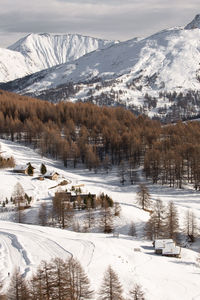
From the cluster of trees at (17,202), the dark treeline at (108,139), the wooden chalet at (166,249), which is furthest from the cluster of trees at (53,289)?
the dark treeline at (108,139)

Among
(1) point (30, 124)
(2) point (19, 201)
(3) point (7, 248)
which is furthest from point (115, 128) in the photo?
(3) point (7, 248)

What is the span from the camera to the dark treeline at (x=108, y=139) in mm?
84438

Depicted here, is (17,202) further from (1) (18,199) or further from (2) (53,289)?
(2) (53,289)

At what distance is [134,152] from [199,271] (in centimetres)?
6320

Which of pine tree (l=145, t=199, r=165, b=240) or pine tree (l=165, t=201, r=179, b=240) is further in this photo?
pine tree (l=165, t=201, r=179, b=240)

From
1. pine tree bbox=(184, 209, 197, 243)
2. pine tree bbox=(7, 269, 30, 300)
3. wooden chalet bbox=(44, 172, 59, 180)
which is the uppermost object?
pine tree bbox=(7, 269, 30, 300)

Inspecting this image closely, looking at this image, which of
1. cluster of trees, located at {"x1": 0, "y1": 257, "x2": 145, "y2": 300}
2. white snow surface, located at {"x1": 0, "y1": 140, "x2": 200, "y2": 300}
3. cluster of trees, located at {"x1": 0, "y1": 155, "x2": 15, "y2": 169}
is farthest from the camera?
cluster of trees, located at {"x1": 0, "y1": 155, "x2": 15, "y2": 169}

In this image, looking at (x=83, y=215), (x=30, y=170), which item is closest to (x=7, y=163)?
(x=30, y=170)

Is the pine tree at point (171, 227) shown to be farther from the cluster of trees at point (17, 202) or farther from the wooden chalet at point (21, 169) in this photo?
the wooden chalet at point (21, 169)

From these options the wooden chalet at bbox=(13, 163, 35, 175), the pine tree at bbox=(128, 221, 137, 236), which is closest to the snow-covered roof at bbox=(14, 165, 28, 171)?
the wooden chalet at bbox=(13, 163, 35, 175)

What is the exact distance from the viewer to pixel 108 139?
349 ft

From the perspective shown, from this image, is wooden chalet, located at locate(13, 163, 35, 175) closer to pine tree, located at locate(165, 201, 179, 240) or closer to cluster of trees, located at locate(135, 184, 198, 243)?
cluster of trees, located at locate(135, 184, 198, 243)

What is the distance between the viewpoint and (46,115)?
13725 centimetres

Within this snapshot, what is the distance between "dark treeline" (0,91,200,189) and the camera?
84.4 m
